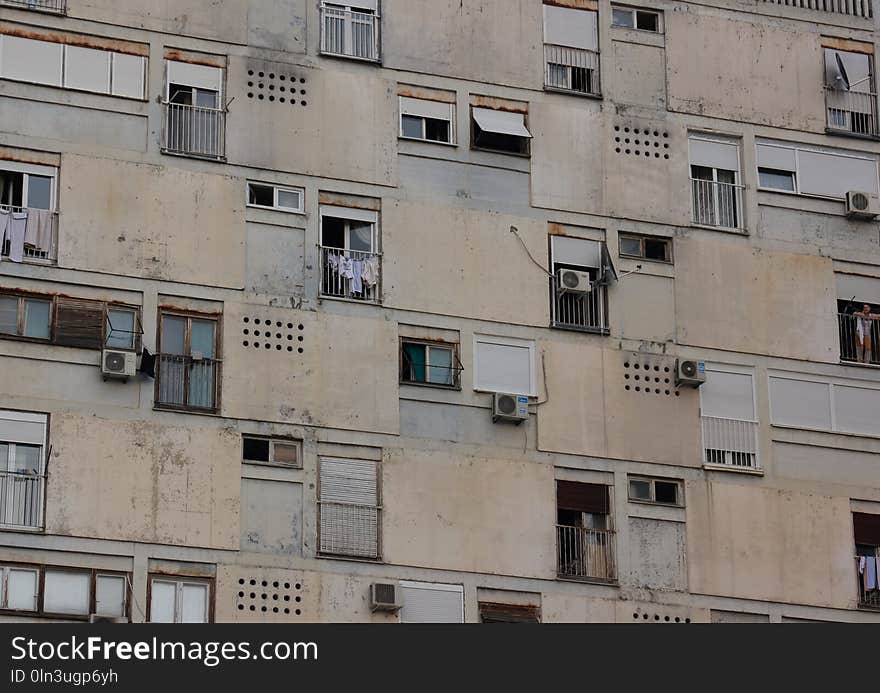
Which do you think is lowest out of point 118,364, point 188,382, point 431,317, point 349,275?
point 188,382

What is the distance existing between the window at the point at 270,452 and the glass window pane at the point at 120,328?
269 cm

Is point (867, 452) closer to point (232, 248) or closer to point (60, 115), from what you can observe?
point (232, 248)

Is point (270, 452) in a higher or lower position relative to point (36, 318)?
lower

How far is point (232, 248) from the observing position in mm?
53000

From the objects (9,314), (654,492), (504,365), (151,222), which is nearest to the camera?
(9,314)

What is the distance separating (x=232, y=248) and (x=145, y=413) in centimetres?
358

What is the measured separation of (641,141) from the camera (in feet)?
185

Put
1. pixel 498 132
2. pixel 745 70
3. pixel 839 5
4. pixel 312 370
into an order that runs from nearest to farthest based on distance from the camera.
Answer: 1. pixel 312 370
2. pixel 498 132
3. pixel 745 70
4. pixel 839 5

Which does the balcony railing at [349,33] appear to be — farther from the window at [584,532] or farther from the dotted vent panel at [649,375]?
the window at [584,532]

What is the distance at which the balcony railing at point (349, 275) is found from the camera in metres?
53.6

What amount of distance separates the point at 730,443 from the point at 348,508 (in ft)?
25.5

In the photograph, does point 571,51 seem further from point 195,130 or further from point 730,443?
point 730,443

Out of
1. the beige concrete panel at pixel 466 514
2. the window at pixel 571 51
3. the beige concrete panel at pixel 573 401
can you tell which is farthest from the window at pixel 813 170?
the beige concrete panel at pixel 466 514

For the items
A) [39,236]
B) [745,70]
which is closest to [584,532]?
[745,70]
